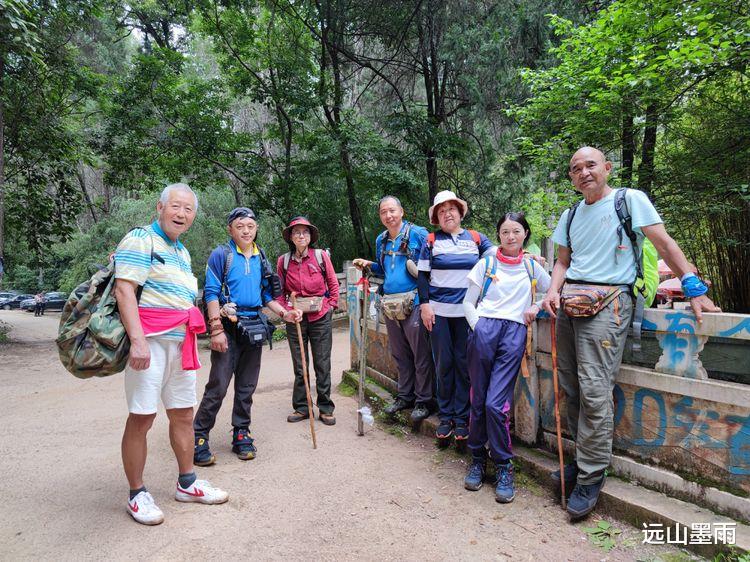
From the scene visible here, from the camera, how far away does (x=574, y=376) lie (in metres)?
2.87

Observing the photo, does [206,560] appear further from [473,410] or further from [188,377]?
[473,410]

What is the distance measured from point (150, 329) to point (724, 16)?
6576 millimetres

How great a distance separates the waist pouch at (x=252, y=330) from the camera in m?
3.73

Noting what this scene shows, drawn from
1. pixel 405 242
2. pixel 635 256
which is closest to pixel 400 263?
pixel 405 242

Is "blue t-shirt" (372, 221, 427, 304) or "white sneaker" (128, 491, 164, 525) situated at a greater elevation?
"blue t-shirt" (372, 221, 427, 304)

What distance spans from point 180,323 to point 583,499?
266 cm

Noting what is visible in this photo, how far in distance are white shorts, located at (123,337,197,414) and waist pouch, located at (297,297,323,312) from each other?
5.01 feet

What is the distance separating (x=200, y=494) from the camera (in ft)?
10.00

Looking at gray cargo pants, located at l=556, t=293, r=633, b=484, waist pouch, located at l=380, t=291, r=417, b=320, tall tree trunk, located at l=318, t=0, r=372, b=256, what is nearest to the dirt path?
gray cargo pants, located at l=556, t=293, r=633, b=484

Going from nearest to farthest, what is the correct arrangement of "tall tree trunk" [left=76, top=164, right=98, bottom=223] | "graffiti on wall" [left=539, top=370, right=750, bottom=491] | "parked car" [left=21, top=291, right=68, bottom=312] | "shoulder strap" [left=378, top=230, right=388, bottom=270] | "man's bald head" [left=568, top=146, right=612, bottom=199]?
"graffiti on wall" [left=539, top=370, right=750, bottom=491], "man's bald head" [left=568, top=146, right=612, bottom=199], "shoulder strap" [left=378, top=230, right=388, bottom=270], "tall tree trunk" [left=76, top=164, right=98, bottom=223], "parked car" [left=21, top=291, right=68, bottom=312]

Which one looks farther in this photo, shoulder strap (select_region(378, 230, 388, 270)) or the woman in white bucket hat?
shoulder strap (select_region(378, 230, 388, 270))

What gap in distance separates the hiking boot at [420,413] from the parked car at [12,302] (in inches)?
1395

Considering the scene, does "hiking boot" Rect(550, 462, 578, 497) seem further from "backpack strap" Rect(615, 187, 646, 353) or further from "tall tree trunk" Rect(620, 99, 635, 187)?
"tall tree trunk" Rect(620, 99, 635, 187)

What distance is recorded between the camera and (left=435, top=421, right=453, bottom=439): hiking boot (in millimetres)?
3836
